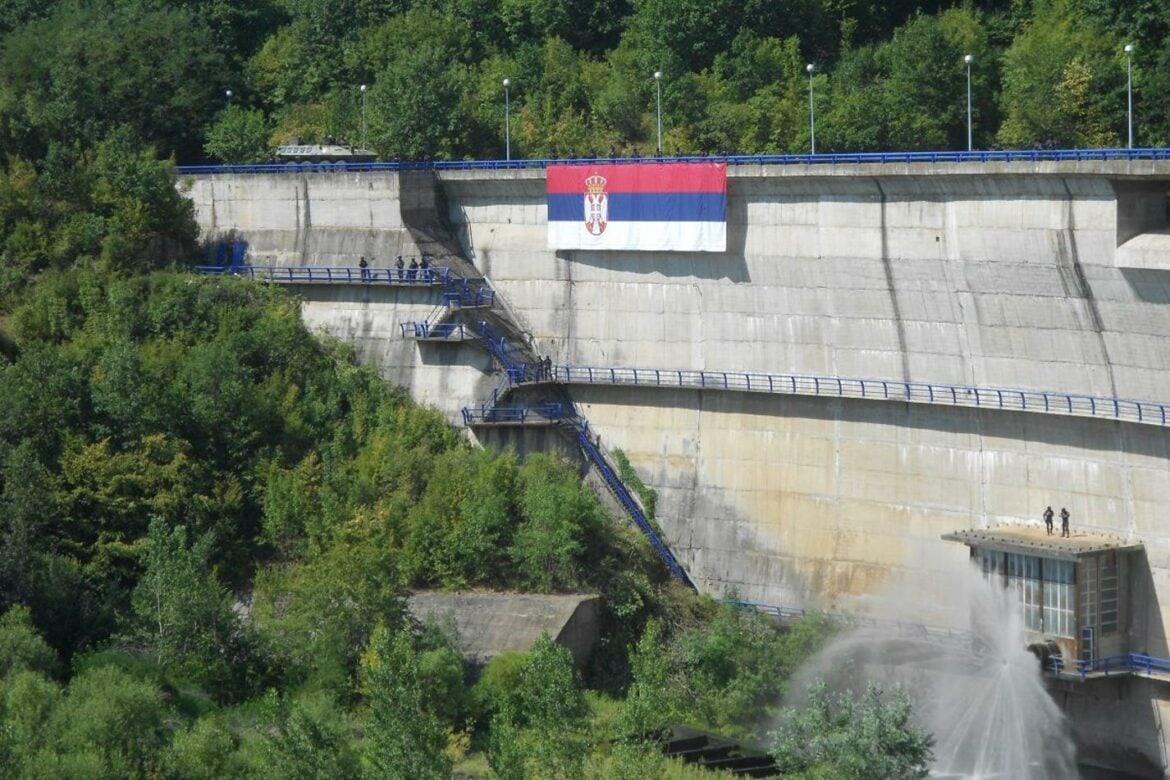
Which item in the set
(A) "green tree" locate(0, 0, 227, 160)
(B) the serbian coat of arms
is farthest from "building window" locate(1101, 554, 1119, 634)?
(A) "green tree" locate(0, 0, 227, 160)

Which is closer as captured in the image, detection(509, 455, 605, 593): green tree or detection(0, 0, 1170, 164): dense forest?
detection(509, 455, 605, 593): green tree

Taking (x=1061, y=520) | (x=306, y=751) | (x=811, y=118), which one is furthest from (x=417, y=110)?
(x=306, y=751)

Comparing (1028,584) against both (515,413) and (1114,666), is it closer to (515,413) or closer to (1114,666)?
(1114,666)

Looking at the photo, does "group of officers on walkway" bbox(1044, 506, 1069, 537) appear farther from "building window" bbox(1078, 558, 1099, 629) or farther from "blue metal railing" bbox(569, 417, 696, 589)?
"blue metal railing" bbox(569, 417, 696, 589)

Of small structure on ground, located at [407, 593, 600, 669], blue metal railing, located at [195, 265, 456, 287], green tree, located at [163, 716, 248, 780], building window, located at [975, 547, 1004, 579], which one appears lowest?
green tree, located at [163, 716, 248, 780]

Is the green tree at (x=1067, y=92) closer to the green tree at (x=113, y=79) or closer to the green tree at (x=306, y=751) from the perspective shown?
the green tree at (x=113, y=79)

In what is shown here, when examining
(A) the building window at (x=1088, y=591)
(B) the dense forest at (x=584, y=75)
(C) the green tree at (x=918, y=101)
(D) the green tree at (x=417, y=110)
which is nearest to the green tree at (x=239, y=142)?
(B) the dense forest at (x=584, y=75)
